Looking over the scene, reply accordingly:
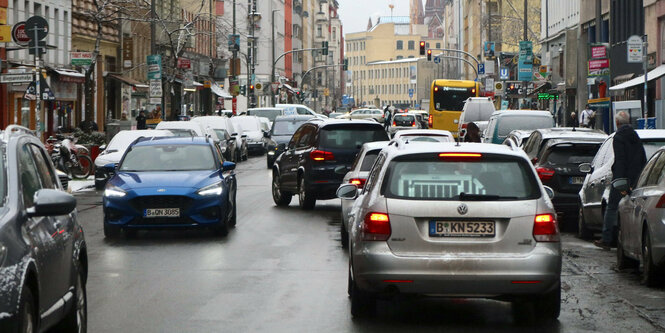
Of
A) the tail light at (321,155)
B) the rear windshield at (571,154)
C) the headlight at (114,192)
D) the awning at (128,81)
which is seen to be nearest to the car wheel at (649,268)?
the rear windshield at (571,154)

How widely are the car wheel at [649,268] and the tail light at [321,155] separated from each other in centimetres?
1110

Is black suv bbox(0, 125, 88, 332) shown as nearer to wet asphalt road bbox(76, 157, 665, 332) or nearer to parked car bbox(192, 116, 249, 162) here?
wet asphalt road bbox(76, 157, 665, 332)

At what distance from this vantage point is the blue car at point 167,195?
17609mm

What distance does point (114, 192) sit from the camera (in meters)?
17.8

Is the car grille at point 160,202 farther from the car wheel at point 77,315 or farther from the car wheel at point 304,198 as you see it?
the car wheel at point 77,315

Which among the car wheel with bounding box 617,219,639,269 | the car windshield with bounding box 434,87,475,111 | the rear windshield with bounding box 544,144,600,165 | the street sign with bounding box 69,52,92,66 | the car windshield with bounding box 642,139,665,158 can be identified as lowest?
the car wheel with bounding box 617,219,639,269

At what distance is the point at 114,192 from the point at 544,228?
29.8 feet

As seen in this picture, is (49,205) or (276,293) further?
(276,293)

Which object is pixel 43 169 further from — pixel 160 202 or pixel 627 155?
pixel 627 155

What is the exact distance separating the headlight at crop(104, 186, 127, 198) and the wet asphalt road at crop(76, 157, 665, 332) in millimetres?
623

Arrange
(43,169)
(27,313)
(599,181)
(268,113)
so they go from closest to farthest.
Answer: (27,313), (43,169), (599,181), (268,113)

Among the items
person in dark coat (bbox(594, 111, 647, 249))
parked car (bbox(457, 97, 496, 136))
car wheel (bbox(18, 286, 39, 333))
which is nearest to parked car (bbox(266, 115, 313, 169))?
parked car (bbox(457, 97, 496, 136))


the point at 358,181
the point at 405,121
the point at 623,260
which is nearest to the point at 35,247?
the point at 623,260

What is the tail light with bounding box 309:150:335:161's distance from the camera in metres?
23.5
